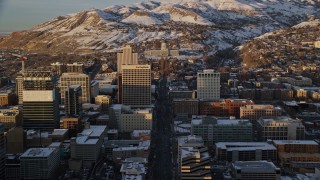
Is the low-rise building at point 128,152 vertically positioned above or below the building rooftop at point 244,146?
below

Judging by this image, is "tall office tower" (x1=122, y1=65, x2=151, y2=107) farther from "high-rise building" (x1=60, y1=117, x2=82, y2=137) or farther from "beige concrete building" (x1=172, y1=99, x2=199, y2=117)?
"high-rise building" (x1=60, y1=117, x2=82, y2=137)

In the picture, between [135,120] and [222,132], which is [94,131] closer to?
[135,120]

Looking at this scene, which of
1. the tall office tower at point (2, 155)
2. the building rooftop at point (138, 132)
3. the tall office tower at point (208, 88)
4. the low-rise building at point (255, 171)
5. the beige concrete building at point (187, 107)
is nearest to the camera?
the tall office tower at point (2, 155)

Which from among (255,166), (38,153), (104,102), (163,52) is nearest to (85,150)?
(38,153)

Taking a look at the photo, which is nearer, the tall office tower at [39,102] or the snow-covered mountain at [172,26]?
the tall office tower at [39,102]

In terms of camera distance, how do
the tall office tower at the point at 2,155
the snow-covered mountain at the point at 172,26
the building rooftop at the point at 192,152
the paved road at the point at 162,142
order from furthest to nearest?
the snow-covered mountain at the point at 172,26 < the paved road at the point at 162,142 < the building rooftop at the point at 192,152 < the tall office tower at the point at 2,155

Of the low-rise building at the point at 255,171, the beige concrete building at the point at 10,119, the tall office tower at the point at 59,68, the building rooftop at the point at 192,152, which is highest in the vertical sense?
the tall office tower at the point at 59,68

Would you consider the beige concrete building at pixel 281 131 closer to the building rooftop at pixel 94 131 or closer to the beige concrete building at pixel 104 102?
the building rooftop at pixel 94 131

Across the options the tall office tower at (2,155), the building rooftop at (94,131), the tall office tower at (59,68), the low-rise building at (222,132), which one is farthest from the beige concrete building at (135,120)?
the tall office tower at (59,68)
